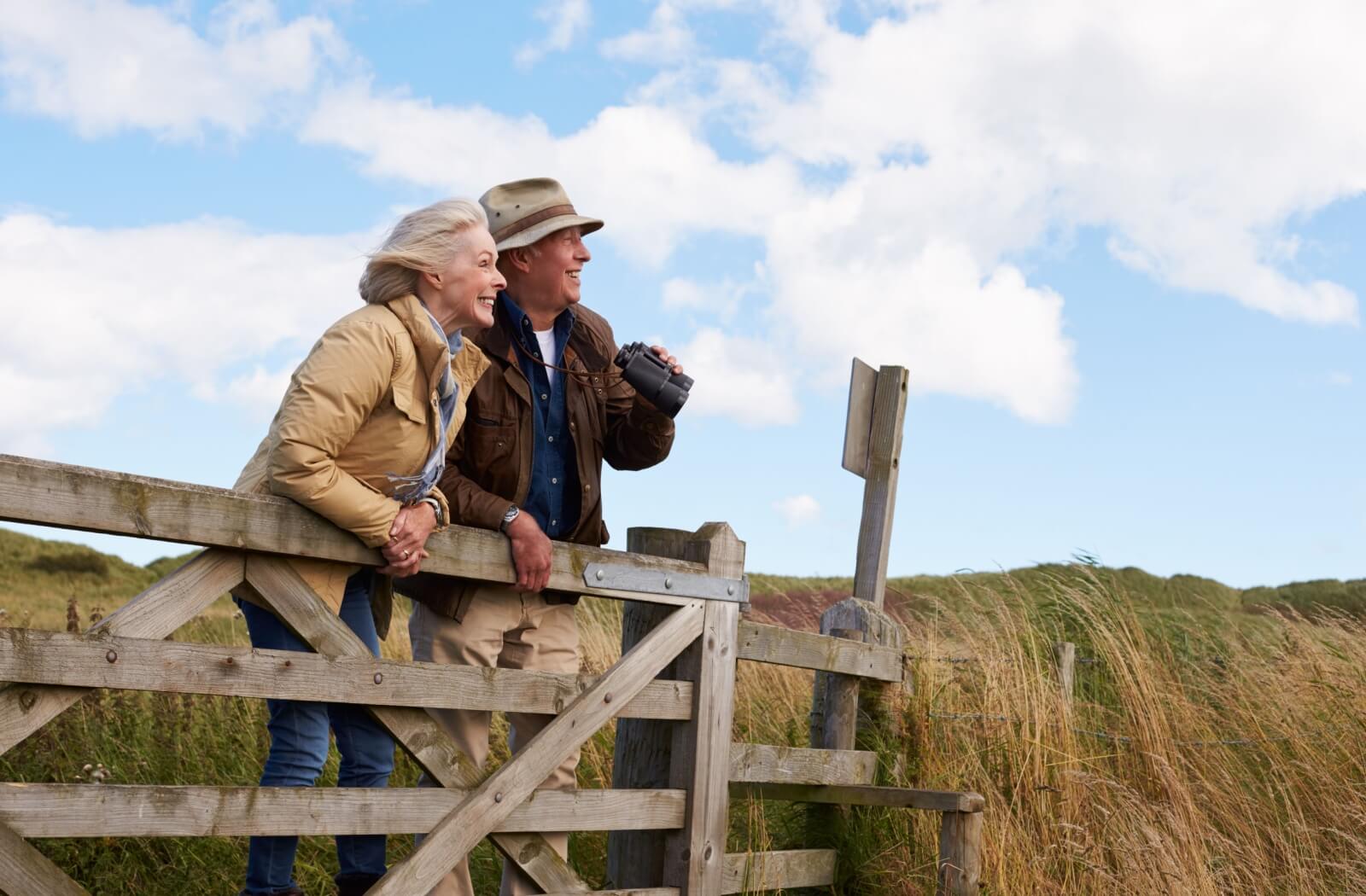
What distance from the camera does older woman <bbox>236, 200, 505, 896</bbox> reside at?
327cm

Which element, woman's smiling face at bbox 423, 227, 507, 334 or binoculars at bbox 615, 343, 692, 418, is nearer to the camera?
woman's smiling face at bbox 423, 227, 507, 334

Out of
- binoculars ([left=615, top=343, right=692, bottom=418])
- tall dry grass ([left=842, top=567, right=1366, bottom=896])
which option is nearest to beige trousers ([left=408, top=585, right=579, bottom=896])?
binoculars ([left=615, top=343, right=692, bottom=418])

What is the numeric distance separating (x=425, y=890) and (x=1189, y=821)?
3.80m

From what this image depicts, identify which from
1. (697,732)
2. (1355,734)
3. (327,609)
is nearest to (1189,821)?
(1355,734)

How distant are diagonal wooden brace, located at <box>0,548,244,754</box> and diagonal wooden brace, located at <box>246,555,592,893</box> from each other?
0.08 m

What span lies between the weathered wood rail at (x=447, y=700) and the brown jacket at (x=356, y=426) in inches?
3.9

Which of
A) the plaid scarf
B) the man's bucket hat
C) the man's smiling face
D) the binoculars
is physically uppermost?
the man's bucket hat

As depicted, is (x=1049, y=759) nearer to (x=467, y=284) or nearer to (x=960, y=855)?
(x=960, y=855)

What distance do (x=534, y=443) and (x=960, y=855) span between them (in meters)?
2.21

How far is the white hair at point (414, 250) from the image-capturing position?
11.6ft

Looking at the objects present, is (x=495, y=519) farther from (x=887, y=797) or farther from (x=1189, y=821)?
(x=1189, y=821)

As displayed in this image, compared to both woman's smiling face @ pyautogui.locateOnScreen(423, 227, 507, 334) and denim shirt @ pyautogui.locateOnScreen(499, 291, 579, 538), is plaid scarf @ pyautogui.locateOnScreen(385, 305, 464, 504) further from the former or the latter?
denim shirt @ pyautogui.locateOnScreen(499, 291, 579, 538)

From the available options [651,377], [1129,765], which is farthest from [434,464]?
[1129,765]

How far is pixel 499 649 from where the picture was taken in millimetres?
4082
